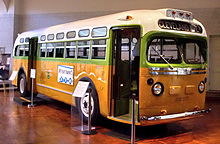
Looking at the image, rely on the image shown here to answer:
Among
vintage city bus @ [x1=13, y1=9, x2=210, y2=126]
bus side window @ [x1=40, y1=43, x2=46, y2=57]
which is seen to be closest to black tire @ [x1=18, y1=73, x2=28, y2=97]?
bus side window @ [x1=40, y1=43, x2=46, y2=57]

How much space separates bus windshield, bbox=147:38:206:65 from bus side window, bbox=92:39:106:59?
1.00 meters

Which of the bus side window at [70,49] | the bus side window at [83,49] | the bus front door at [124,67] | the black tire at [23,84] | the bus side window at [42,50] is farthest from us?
the black tire at [23,84]

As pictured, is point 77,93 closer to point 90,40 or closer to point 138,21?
point 90,40

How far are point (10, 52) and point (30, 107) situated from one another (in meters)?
5.77

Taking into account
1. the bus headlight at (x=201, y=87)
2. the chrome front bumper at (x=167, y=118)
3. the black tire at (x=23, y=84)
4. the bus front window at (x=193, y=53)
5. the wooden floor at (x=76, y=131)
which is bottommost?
the wooden floor at (x=76, y=131)

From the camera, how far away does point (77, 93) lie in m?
5.34

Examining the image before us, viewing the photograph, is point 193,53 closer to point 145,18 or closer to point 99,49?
point 145,18

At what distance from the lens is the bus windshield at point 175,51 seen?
16.1 feet

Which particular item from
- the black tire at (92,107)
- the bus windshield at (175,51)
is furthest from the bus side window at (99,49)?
the bus windshield at (175,51)

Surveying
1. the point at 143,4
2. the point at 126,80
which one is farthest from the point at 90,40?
the point at 143,4

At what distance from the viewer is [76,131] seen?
17.8 feet

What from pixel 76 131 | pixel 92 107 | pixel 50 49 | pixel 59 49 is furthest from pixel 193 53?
pixel 50 49

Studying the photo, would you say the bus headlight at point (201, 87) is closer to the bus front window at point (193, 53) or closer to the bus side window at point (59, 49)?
the bus front window at point (193, 53)

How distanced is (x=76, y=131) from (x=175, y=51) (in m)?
2.61
